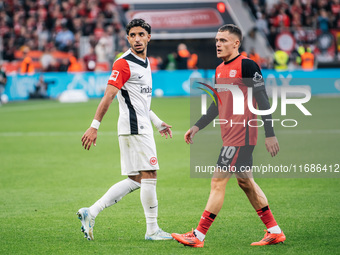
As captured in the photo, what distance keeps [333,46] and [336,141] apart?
65.7 ft

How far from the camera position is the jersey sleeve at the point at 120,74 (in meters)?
6.20

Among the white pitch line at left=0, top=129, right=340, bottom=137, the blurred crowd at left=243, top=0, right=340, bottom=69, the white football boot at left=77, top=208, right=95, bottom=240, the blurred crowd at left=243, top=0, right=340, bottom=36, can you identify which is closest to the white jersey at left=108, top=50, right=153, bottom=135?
the white football boot at left=77, top=208, right=95, bottom=240

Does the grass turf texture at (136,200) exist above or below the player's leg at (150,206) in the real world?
below

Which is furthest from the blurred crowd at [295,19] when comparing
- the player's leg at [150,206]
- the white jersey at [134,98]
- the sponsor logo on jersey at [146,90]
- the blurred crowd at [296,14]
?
the player's leg at [150,206]

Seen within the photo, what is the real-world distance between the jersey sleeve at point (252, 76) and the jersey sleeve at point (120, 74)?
1202 mm

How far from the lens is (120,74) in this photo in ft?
20.4

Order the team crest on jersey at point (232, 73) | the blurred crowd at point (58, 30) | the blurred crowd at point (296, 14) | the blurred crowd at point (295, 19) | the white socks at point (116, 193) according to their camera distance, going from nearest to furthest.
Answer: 1. the team crest on jersey at point (232, 73)
2. the white socks at point (116, 193)
3. the blurred crowd at point (58, 30)
4. the blurred crowd at point (295, 19)
5. the blurred crowd at point (296, 14)

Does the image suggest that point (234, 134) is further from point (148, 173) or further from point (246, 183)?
point (148, 173)

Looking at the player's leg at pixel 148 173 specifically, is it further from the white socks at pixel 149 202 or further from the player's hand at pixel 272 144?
the player's hand at pixel 272 144

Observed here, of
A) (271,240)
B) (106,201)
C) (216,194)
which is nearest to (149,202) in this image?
(106,201)

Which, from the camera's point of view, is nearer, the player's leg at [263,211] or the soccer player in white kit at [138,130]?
the player's leg at [263,211]

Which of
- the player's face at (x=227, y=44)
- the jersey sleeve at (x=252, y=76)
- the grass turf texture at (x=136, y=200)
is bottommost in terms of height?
the grass turf texture at (x=136, y=200)

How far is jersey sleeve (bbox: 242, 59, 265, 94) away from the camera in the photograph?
5.88 m

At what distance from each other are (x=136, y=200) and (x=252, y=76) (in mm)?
3431
